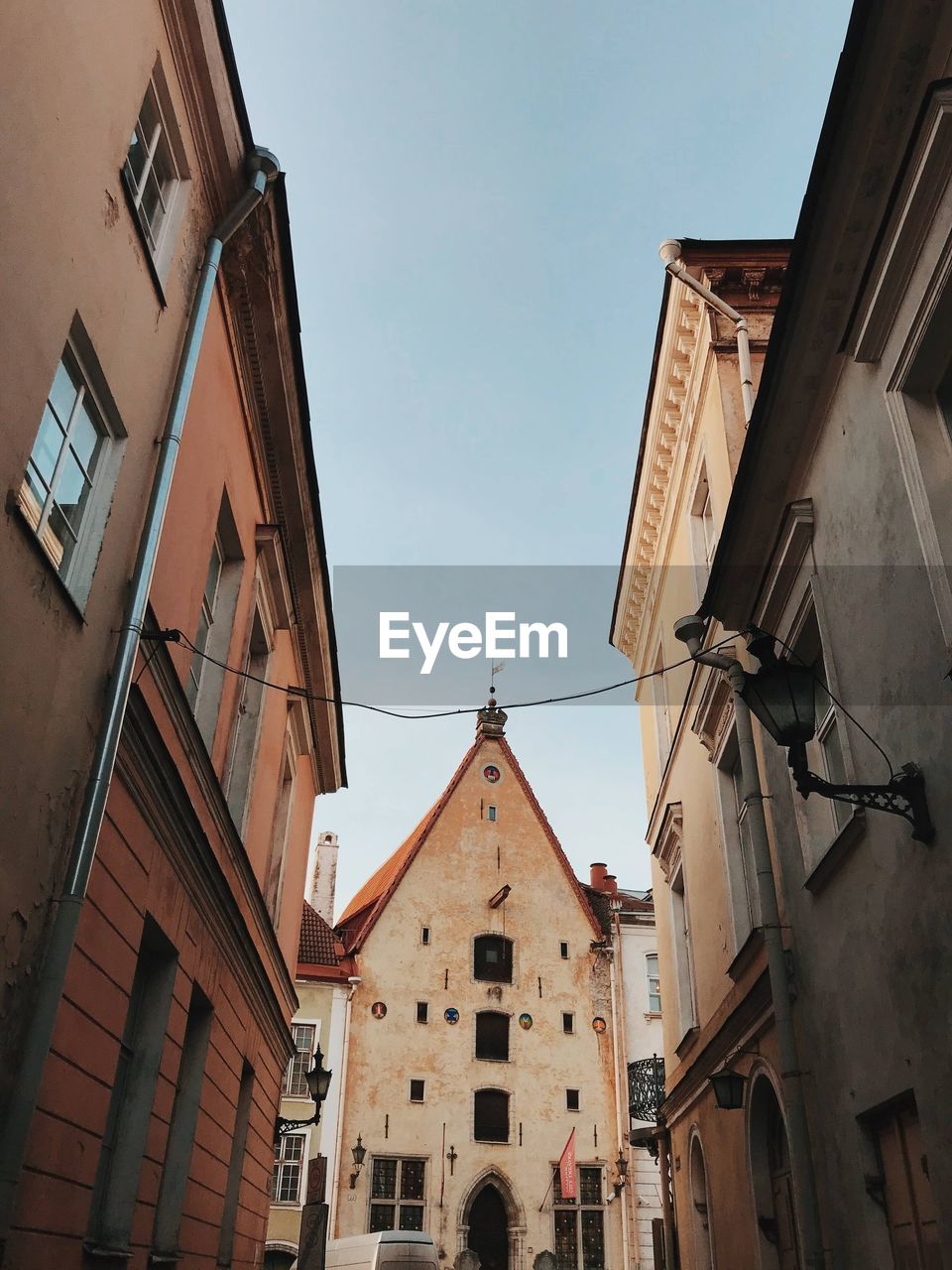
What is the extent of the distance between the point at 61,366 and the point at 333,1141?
24433mm

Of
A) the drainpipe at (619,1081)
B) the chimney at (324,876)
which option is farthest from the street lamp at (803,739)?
the chimney at (324,876)

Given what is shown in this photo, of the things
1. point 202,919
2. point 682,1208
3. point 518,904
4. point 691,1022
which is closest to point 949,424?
point 202,919

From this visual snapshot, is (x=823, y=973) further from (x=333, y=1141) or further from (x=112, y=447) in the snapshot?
(x=333, y=1141)

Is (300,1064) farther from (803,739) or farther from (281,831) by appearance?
(803,739)

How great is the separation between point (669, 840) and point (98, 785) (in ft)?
34.7

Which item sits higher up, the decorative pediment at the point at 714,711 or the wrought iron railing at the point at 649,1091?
the decorative pediment at the point at 714,711

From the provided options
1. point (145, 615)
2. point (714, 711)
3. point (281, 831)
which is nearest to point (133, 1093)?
point (145, 615)

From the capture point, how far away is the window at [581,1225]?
26344 mm

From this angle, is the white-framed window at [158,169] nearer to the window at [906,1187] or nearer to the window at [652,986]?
the window at [906,1187]

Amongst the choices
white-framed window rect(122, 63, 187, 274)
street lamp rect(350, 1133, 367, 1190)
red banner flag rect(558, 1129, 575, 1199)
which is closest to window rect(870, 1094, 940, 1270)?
white-framed window rect(122, 63, 187, 274)

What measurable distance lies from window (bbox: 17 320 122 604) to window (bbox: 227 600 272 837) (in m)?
4.31

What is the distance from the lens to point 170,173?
7.80 m

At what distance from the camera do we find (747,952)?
32.6ft

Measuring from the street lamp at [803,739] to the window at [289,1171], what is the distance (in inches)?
872
